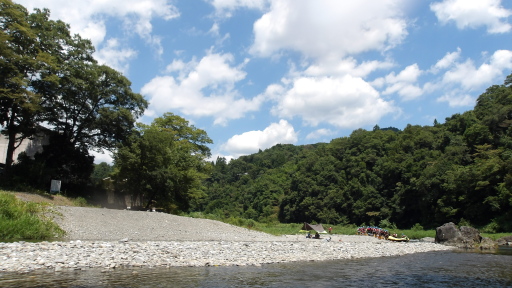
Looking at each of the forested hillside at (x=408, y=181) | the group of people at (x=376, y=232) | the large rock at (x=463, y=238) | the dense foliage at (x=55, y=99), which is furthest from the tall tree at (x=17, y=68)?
the forested hillside at (x=408, y=181)

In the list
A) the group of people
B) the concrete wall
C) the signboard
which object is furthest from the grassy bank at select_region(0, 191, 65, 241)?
the group of people

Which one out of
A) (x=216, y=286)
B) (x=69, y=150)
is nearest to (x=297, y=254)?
(x=216, y=286)

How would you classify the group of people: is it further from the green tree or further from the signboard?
the signboard

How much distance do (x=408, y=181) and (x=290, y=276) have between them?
64400 millimetres

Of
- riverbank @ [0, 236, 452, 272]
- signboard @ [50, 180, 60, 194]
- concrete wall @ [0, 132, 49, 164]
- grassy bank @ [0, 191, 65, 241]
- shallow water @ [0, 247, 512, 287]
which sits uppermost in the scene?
concrete wall @ [0, 132, 49, 164]

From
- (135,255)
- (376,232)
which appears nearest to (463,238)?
(376,232)

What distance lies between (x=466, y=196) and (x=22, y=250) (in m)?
56.9

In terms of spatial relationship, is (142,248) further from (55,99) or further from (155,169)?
(55,99)

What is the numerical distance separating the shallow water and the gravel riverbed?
104 cm

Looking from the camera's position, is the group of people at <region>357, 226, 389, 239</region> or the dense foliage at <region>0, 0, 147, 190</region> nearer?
the dense foliage at <region>0, 0, 147, 190</region>

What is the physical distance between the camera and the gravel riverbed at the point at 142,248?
13586 mm

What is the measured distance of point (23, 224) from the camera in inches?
720

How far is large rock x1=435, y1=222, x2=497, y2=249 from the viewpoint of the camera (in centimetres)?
3335

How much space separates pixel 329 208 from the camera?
8938 cm
